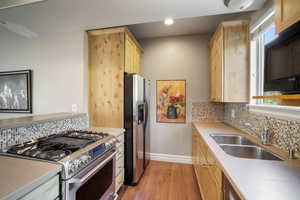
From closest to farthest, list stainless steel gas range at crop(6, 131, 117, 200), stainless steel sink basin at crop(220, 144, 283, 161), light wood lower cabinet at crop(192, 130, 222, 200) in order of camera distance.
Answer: stainless steel gas range at crop(6, 131, 117, 200)
light wood lower cabinet at crop(192, 130, 222, 200)
stainless steel sink basin at crop(220, 144, 283, 161)

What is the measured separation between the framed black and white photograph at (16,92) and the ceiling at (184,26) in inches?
88.7

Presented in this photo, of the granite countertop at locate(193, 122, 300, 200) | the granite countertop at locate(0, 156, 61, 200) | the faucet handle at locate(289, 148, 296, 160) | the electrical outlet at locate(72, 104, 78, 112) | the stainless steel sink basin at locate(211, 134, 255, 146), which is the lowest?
the stainless steel sink basin at locate(211, 134, 255, 146)

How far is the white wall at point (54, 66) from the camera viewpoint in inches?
92.5

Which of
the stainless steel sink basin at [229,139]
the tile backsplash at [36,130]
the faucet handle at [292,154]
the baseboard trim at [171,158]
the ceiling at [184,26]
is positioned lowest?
the baseboard trim at [171,158]

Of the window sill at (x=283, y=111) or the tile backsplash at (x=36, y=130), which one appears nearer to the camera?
the window sill at (x=283, y=111)

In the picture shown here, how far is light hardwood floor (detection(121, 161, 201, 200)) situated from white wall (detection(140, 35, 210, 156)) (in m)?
0.43

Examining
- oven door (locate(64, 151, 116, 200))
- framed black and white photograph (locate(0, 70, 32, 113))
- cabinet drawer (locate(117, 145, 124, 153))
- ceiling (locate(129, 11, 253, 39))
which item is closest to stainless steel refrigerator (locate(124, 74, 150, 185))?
cabinet drawer (locate(117, 145, 124, 153))

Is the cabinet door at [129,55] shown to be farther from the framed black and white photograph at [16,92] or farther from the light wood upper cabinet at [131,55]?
the framed black and white photograph at [16,92]

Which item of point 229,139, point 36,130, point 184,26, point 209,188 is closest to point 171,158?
point 229,139

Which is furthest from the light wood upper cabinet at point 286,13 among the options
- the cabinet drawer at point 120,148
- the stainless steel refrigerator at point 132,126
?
the cabinet drawer at point 120,148

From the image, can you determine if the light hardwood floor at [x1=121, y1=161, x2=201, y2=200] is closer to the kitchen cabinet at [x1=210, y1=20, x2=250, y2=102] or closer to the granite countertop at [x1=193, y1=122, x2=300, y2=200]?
the granite countertop at [x1=193, y1=122, x2=300, y2=200]

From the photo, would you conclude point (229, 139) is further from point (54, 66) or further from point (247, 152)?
point (54, 66)

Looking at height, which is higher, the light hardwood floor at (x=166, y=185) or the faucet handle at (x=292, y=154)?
the faucet handle at (x=292, y=154)

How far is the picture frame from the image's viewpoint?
9.96ft
